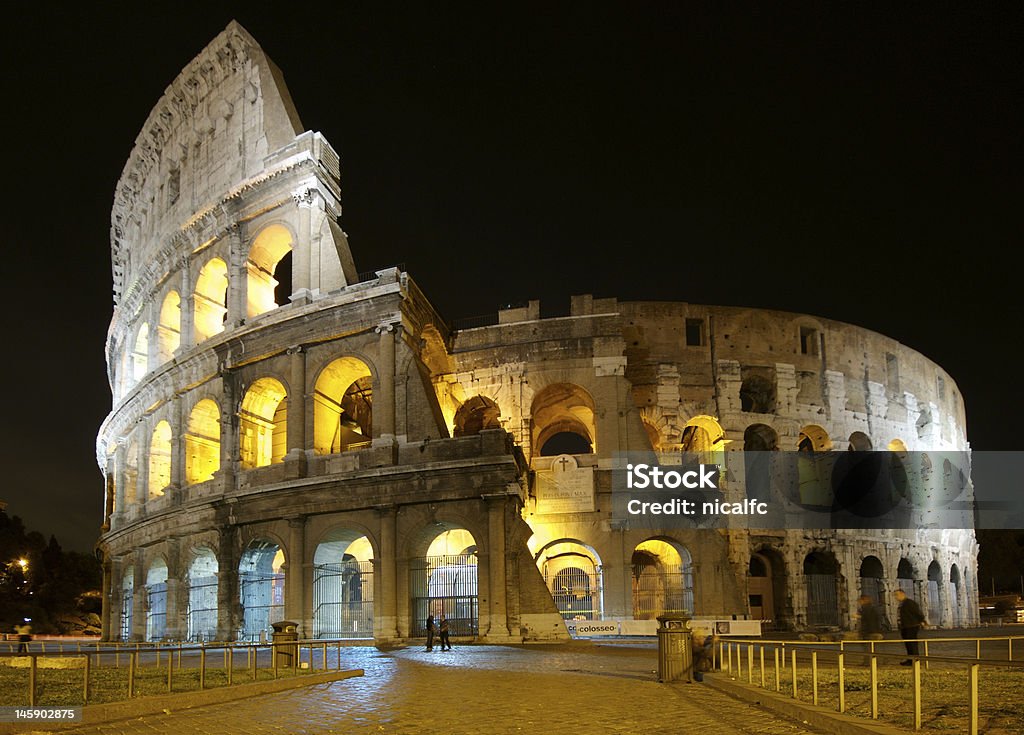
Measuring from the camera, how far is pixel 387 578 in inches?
859

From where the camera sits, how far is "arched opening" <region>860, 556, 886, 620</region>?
29.1m

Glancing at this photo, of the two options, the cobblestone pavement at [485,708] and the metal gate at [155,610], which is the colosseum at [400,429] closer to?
the metal gate at [155,610]

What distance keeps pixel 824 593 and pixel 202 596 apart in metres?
18.5

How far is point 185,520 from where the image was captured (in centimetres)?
2595

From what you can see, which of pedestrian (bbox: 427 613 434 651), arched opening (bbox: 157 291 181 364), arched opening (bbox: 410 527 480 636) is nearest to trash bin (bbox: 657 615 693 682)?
pedestrian (bbox: 427 613 434 651)

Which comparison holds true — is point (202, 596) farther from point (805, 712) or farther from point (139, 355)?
point (805, 712)

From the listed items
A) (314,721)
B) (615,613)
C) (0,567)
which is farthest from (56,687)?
(0,567)

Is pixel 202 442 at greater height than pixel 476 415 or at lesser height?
lesser

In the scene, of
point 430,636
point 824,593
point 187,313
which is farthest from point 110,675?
point 824,593

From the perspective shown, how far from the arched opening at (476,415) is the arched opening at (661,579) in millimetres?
5999

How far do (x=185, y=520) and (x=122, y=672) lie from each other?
598 inches

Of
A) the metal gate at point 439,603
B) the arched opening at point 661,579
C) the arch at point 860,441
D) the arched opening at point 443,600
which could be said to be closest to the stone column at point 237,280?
the arched opening at point 443,600

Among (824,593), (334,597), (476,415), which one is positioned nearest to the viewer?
(334,597)

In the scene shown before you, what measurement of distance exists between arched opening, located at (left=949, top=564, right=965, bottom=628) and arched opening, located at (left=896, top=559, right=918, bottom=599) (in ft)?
7.93
